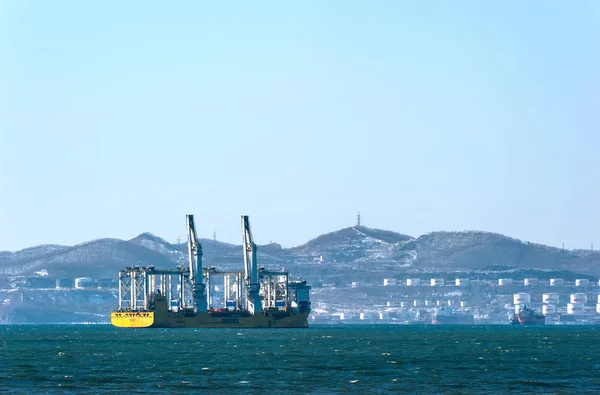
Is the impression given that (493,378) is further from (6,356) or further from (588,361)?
(6,356)

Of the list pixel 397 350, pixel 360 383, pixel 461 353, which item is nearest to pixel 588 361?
pixel 461 353

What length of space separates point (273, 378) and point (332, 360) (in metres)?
29.6

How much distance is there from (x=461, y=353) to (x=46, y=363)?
172ft

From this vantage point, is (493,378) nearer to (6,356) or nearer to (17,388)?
(17,388)

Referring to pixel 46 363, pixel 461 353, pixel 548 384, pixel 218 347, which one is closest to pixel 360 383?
pixel 548 384

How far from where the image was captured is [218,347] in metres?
180

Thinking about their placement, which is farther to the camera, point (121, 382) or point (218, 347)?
point (218, 347)

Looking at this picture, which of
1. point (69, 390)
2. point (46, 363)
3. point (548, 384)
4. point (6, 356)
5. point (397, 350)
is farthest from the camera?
point (397, 350)

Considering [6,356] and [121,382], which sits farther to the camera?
[6,356]

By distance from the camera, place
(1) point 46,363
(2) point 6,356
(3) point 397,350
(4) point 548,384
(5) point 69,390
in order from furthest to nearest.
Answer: (3) point 397,350 → (2) point 6,356 → (1) point 46,363 → (4) point 548,384 → (5) point 69,390

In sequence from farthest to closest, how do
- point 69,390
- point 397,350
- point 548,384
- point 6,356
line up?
point 397,350, point 6,356, point 548,384, point 69,390

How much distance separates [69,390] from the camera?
98.5 metres

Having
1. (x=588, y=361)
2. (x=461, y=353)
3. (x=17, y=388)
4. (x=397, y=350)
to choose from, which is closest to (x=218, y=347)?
(x=397, y=350)

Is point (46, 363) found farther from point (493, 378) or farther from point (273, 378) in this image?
point (493, 378)
